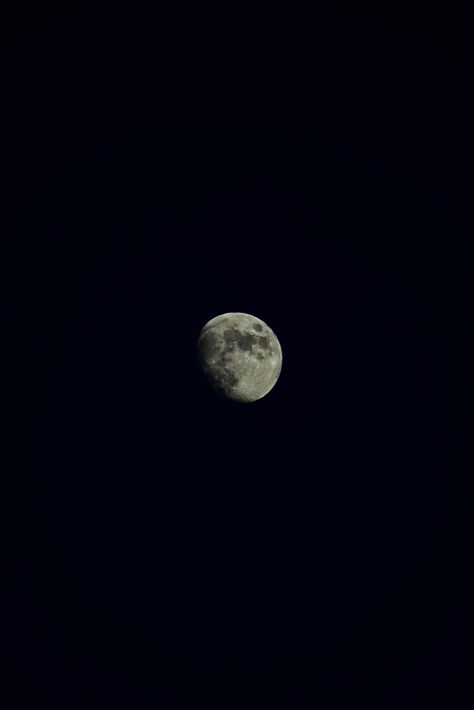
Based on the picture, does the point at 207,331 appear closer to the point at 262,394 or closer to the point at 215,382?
the point at 215,382

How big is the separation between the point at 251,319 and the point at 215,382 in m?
1.91

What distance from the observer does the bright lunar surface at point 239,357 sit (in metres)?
11.3

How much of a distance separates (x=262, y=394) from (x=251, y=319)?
1.92 meters

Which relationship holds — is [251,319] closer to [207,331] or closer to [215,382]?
[207,331]

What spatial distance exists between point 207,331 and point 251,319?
3.84 feet

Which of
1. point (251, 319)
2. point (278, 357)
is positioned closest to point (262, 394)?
point (278, 357)

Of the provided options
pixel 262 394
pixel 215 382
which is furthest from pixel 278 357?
pixel 215 382

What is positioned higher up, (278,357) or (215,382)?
(278,357)

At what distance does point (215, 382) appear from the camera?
454 inches

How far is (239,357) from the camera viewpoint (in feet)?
36.9

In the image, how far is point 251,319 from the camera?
12.2 meters

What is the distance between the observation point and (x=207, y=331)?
39.2 ft

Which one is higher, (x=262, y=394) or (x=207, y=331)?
(x=207, y=331)

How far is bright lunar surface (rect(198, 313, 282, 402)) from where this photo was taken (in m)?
11.3
